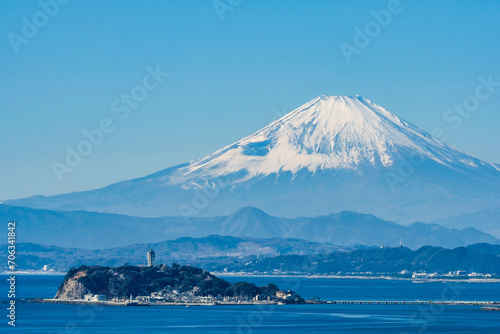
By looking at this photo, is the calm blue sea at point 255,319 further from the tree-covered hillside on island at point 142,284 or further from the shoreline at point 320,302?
the tree-covered hillside on island at point 142,284

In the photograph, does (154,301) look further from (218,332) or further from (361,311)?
(218,332)

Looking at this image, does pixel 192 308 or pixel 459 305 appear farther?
pixel 459 305

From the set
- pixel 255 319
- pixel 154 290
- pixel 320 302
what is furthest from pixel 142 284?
pixel 255 319

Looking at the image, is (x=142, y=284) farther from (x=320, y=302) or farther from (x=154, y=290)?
(x=320, y=302)

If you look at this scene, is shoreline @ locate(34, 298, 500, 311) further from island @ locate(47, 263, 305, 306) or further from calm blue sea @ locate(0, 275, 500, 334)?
calm blue sea @ locate(0, 275, 500, 334)

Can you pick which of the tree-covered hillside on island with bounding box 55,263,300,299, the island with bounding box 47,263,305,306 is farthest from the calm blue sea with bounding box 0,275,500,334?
the tree-covered hillside on island with bounding box 55,263,300,299

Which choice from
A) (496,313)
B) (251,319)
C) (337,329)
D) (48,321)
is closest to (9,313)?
(48,321)

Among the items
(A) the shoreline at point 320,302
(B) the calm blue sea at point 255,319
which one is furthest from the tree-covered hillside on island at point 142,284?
(B) the calm blue sea at point 255,319

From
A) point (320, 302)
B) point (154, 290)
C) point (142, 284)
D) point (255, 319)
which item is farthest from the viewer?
point (142, 284)
